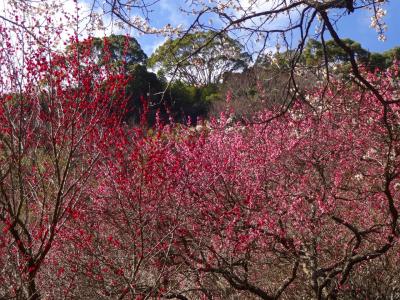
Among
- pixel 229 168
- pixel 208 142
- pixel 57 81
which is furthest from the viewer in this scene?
pixel 208 142

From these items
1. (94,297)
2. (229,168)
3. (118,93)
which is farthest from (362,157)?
(94,297)

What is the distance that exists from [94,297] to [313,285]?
260cm

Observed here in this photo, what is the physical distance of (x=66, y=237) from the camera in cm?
605

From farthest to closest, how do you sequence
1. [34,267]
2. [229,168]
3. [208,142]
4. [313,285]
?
[208,142], [229,168], [313,285], [34,267]

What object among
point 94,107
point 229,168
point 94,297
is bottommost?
point 94,297

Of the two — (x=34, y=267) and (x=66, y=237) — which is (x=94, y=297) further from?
(x=34, y=267)

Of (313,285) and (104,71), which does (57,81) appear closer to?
(104,71)

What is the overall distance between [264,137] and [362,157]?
145 cm

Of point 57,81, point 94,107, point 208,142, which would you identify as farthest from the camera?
point 208,142

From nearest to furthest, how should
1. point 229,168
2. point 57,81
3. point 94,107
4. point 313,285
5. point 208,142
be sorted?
point 57,81 → point 94,107 → point 313,285 → point 229,168 → point 208,142

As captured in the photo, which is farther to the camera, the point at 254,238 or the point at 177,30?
the point at 254,238

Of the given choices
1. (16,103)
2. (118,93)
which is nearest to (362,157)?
(118,93)

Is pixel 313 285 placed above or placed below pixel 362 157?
below

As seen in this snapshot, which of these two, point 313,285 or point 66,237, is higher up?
point 66,237
